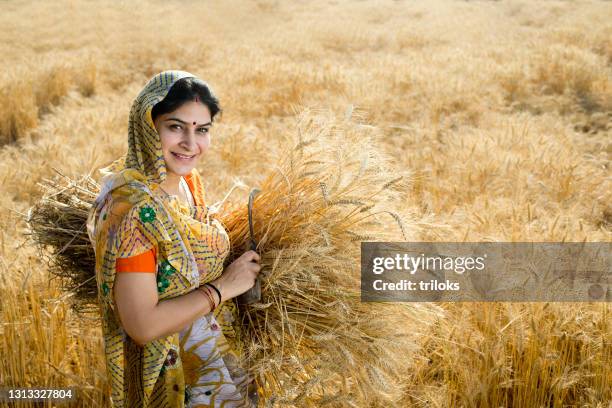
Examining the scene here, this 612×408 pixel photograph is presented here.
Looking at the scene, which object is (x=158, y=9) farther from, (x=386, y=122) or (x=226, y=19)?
(x=386, y=122)

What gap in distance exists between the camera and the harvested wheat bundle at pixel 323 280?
1640 mm

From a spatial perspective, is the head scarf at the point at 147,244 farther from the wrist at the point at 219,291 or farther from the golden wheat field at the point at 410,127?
the golden wheat field at the point at 410,127

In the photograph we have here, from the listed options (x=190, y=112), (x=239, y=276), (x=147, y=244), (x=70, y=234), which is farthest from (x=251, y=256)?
(x=70, y=234)

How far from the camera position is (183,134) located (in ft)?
5.06

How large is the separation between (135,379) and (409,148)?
12.3 ft

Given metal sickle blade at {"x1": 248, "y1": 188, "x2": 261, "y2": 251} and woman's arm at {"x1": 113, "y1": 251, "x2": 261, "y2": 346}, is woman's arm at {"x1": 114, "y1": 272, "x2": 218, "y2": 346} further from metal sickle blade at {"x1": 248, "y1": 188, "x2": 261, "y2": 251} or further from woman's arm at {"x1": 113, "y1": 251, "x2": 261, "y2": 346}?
metal sickle blade at {"x1": 248, "y1": 188, "x2": 261, "y2": 251}

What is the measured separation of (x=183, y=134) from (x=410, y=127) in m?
3.75

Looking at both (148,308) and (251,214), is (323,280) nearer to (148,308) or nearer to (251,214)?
(251,214)

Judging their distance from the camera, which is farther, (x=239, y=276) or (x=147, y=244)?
(x=239, y=276)

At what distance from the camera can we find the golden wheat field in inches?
86.5

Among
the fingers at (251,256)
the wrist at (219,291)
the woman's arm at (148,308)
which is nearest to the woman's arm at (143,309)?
the woman's arm at (148,308)

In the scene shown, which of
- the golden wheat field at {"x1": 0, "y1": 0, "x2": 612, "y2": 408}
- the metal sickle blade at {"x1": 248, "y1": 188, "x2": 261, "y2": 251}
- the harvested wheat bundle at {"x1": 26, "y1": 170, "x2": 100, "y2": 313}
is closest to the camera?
the metal sickle blade at {"x1": 248, "y1": 188, "x2": 261, "y2": 251}

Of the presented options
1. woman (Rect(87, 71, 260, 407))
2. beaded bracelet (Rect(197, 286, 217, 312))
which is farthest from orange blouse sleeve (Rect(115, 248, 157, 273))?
beaded bracelet (Rect(197, 286, 217, 312))

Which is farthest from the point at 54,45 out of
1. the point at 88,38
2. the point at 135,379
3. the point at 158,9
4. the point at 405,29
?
the point at 135,379
